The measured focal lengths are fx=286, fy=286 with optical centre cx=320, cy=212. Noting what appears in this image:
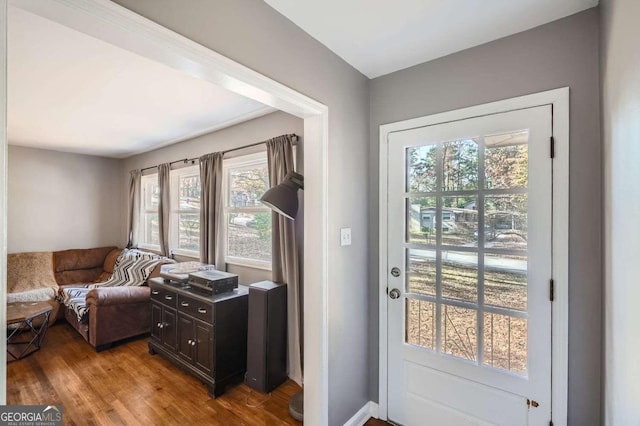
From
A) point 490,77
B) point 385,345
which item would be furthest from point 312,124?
point 385,345

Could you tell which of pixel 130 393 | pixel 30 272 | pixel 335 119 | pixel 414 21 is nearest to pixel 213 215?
pixel 130 393

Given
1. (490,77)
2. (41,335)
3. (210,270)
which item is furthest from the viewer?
(41,335)

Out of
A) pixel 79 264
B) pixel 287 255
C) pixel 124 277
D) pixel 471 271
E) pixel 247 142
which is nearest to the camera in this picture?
pixel 471 271

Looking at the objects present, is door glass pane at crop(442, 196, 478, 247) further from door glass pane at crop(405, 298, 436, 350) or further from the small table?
the small table

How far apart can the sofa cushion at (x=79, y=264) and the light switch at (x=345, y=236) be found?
4.85m

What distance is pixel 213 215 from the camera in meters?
3.29

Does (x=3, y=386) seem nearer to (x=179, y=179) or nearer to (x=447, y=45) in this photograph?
(x=447, y=45)

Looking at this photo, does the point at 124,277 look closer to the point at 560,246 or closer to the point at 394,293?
the point at 394,293

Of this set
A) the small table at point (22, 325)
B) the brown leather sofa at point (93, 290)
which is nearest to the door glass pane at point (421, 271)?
the brown leather sofa at point (93, 290)

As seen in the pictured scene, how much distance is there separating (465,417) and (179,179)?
165 inches

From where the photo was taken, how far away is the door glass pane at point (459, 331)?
1731 mm

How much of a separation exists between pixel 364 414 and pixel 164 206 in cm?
364

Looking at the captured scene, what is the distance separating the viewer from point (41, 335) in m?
3.30

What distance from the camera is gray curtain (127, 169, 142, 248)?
4.77 meters
